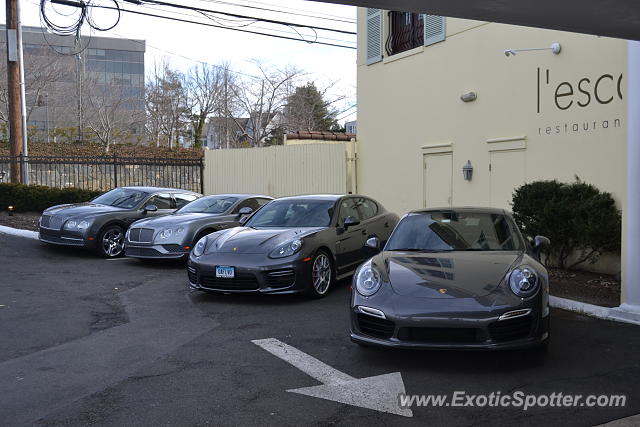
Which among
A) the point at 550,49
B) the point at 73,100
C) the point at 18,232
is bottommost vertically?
the point at 18,232

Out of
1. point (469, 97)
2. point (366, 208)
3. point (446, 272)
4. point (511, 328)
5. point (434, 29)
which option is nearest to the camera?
point (511, 328)

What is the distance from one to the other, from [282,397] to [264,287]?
3.31 meters

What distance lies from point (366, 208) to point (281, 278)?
275 centimetres

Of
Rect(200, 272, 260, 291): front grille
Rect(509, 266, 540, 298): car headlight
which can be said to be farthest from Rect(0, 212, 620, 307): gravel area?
Rect(200, 272, 260, 291): front grille

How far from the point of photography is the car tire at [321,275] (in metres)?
Answer: 8.38

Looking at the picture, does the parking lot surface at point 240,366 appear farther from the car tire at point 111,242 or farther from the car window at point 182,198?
the car window at point 182,198

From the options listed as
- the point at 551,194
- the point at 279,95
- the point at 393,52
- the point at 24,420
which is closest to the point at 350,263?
the point at 551,194

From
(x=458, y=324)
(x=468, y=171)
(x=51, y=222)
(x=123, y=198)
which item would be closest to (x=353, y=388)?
(x=458, y=324)

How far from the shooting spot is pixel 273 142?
43125 mm

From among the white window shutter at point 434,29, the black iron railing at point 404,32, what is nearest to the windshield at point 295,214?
the white window shutter at point 434,29

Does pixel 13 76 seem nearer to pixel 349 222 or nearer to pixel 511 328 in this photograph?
pixel 349 222

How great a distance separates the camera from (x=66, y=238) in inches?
485

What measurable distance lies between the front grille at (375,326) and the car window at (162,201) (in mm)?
8817

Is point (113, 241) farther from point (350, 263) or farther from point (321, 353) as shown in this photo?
point (321, 353)
